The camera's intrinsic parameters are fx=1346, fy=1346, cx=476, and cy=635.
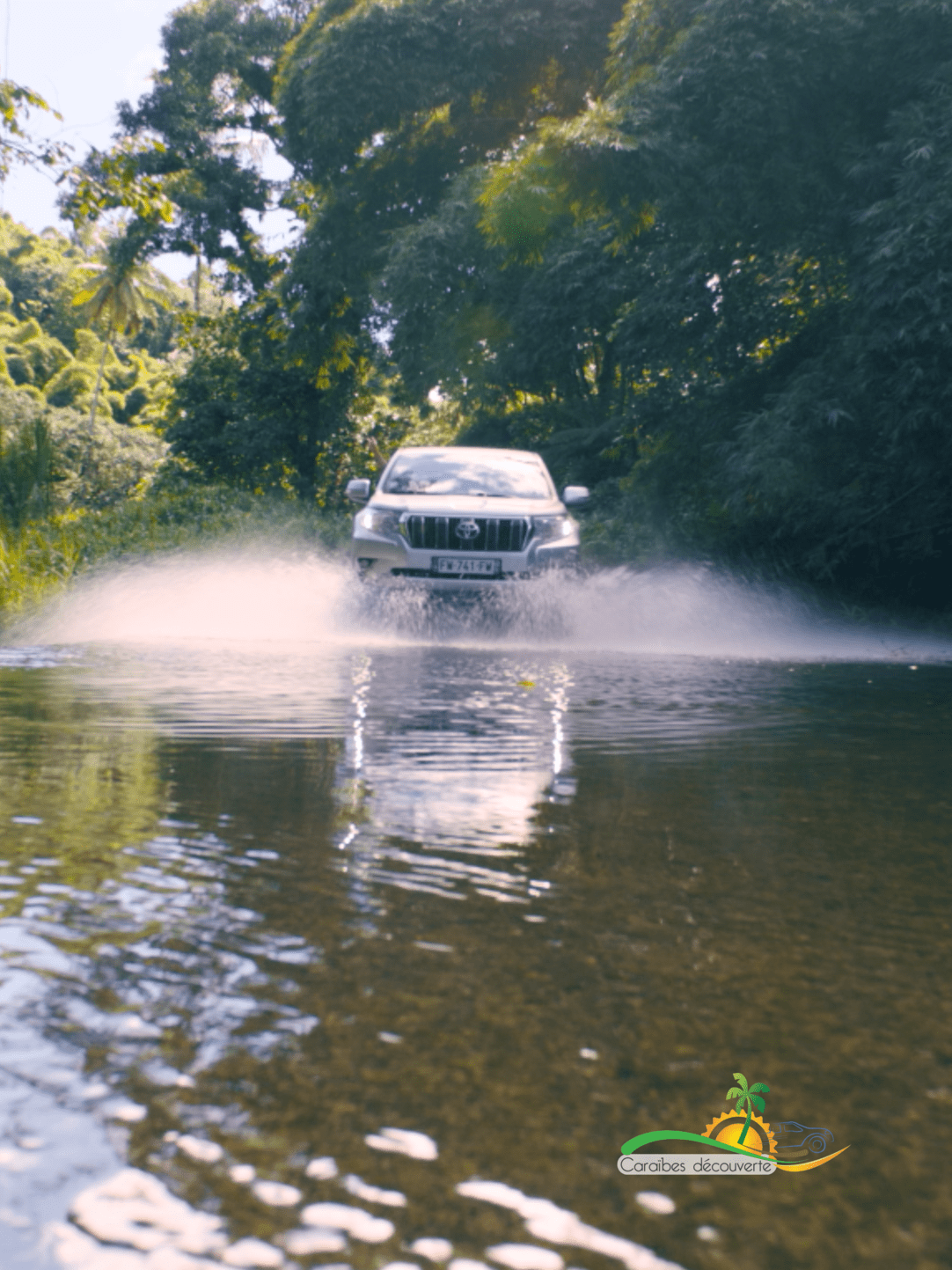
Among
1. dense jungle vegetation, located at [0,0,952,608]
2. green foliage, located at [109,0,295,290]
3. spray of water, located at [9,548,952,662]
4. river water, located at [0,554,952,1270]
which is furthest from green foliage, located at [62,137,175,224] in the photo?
green foliage, located at [109,0,295,290]

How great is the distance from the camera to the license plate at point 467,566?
11195 millimetres

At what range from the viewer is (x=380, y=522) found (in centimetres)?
1150

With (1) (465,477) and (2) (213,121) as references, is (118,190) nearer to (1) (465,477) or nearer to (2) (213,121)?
(1) (465,477)

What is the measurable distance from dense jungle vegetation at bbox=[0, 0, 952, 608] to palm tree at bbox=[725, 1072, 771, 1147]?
1090 centimetres

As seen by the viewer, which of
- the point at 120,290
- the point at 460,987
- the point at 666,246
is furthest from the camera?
the point at 120,290

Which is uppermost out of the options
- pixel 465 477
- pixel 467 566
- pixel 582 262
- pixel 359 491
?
pixel 582 262

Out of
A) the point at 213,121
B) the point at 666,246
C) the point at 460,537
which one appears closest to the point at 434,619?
the point at 460,537

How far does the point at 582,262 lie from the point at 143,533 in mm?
8613

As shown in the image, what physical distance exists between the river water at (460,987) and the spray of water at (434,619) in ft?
16.1

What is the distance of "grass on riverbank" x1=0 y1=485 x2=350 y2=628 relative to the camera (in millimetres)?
11914

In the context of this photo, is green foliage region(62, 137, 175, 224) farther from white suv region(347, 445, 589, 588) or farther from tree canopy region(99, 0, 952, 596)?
white suv region(347, 445, 589, 588)

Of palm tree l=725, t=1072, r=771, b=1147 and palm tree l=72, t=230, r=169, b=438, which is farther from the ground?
palm tree l=72, t=230, r=169, b=438

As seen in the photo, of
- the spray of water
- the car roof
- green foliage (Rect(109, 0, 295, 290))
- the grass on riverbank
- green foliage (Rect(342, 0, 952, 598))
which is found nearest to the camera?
the spray of water

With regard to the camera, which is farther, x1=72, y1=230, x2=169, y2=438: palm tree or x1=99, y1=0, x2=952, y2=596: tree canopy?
x1=72, y1=230, x2=169, y2=438: palm tree
